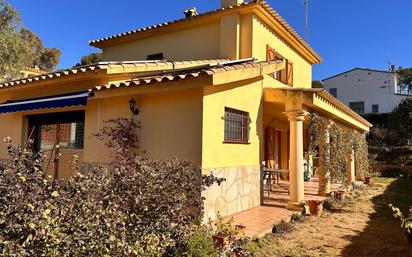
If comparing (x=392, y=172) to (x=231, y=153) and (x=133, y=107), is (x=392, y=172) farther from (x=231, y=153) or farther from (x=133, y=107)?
(x=133, y=107)

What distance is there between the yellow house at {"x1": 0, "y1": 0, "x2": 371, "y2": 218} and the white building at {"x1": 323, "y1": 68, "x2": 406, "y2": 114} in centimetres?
6442

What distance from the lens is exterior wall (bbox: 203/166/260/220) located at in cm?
1386

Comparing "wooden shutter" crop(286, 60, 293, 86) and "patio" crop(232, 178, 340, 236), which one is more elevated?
"wooden shutter" crop(286, 60, 293, 86)

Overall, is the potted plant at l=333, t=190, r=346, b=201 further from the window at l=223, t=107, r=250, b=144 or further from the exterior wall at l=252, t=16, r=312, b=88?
the window at l=223, t=107, r=250, b=144

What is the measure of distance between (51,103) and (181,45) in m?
9.34

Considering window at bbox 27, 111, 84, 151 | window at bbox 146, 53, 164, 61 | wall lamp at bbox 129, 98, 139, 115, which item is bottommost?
window at bbox 27, 111, 84, 151

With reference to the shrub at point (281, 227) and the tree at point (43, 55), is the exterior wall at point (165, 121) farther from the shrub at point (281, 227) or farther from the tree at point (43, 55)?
the tree at point (43, 55)

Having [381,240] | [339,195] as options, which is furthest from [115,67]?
[339,195]

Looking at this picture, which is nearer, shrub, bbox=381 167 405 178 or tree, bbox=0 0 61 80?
tree, bbox=0 0 61 80

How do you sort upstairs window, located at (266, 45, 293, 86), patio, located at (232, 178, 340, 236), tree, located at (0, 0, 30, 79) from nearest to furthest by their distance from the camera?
patio, located at (232, 178, 340, 236), upstairs window, located at (266, 45, 293, 86), tree, located at (0, 0, 30, 79)

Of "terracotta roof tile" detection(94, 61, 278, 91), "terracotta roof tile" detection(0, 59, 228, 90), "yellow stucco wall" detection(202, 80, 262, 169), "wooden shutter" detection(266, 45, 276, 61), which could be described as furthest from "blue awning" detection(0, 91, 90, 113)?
"wooden shutter" detection(266, 45, 276, 61)

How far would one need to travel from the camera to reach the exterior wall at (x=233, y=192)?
13864 millimetres

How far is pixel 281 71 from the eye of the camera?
22797 millimetres

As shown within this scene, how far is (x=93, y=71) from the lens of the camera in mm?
14422
